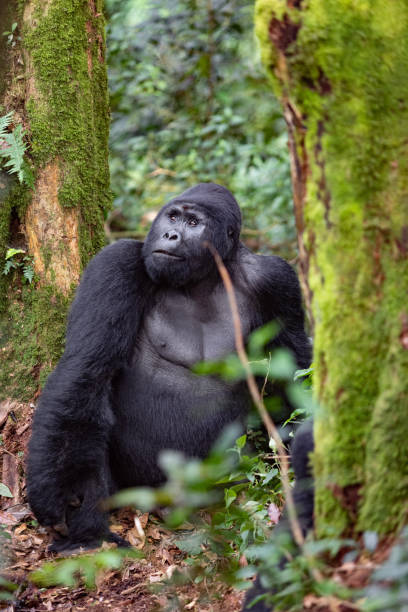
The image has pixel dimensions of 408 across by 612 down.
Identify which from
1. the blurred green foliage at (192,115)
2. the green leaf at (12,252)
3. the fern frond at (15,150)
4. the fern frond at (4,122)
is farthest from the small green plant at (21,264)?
the blurred green foliage at (192,115)

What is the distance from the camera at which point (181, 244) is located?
4.17 m

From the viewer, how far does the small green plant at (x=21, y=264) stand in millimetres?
4492

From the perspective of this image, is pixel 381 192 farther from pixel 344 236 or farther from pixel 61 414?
pixel 61 414

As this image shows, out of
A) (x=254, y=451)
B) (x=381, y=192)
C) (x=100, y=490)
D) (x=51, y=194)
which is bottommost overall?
(x=254, y=451)

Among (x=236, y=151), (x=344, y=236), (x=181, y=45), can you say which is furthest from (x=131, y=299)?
(x=181, y=45)

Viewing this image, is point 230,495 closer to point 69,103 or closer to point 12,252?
point 12,252

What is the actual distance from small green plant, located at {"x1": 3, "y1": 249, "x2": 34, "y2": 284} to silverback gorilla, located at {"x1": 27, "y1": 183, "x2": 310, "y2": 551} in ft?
1.60

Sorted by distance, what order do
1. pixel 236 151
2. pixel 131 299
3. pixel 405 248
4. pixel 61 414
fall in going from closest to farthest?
pixel 405 248, pixel 61 414, pixel 131 299, pixel 236 151

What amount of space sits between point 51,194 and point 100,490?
183 centimetres

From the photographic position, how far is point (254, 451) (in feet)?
14.7

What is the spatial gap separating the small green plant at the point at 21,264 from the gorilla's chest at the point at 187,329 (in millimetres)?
794

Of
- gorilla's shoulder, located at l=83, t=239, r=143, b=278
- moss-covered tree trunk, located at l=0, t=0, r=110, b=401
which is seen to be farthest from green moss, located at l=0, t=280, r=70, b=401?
gorilla's shoulder, located at l=83, t=239, r=143, b=278

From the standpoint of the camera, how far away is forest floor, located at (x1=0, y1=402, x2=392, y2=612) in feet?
10.8

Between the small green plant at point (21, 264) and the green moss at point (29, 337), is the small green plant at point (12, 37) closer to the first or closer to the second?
the small green plant at point (21, 264)
